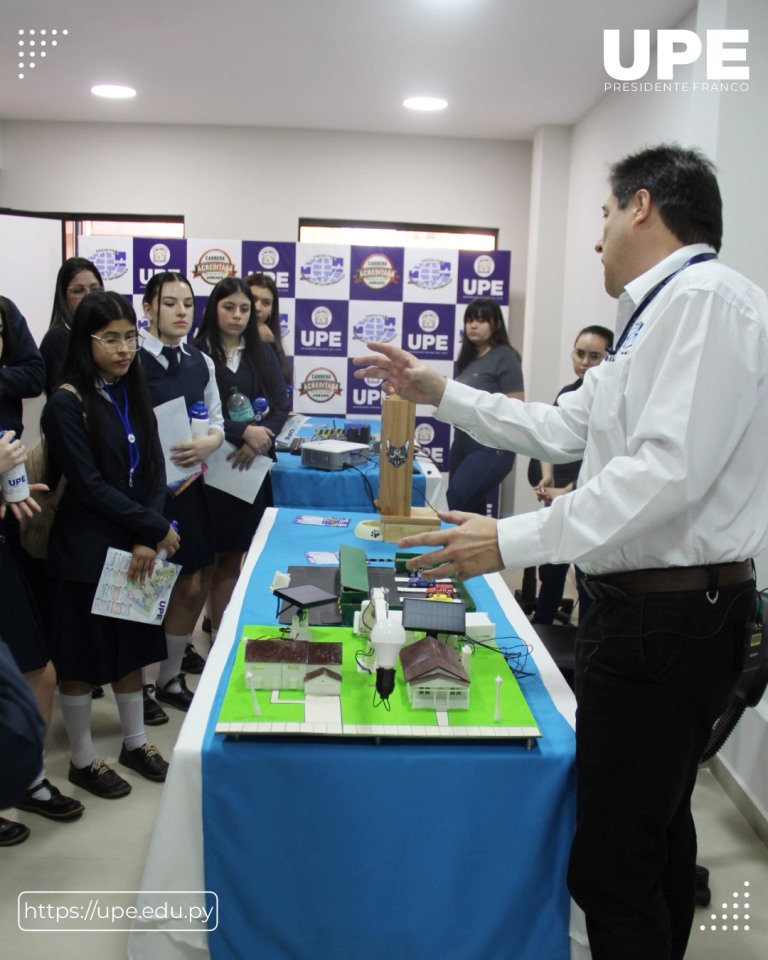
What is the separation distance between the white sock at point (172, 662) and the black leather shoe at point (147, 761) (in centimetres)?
42

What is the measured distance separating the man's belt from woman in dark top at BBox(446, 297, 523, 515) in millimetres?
2609

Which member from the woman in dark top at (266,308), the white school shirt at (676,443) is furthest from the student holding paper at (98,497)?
the woman in dark top at (266,308)

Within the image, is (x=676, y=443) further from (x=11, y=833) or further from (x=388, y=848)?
(x=11, y=833)

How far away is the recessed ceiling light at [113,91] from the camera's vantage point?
15.8ft

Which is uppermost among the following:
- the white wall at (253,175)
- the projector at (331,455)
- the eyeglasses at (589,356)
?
the white wall at (253,175)

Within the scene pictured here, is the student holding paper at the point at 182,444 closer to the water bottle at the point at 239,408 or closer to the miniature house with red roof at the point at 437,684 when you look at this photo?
the water bottle at the point at 239,408

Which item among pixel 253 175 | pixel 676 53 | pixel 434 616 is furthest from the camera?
pixel 253 175

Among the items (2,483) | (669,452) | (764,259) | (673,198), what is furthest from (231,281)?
(669,452)

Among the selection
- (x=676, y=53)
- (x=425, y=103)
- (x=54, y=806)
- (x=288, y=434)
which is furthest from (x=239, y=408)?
(x=425, y=103)

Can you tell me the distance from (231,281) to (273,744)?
2195 mm

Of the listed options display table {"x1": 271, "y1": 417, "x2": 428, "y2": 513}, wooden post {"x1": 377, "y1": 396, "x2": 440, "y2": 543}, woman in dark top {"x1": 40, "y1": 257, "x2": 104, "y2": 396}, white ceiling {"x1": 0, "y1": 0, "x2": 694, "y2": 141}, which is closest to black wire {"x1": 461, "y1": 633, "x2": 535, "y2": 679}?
wooden post {"x1": 377, "y1": 396, "x2": 440, "y2": 543}

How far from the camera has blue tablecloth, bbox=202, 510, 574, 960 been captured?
1.30 metres

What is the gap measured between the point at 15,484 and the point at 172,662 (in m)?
1.13

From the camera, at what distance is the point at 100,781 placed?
7.66 ft
